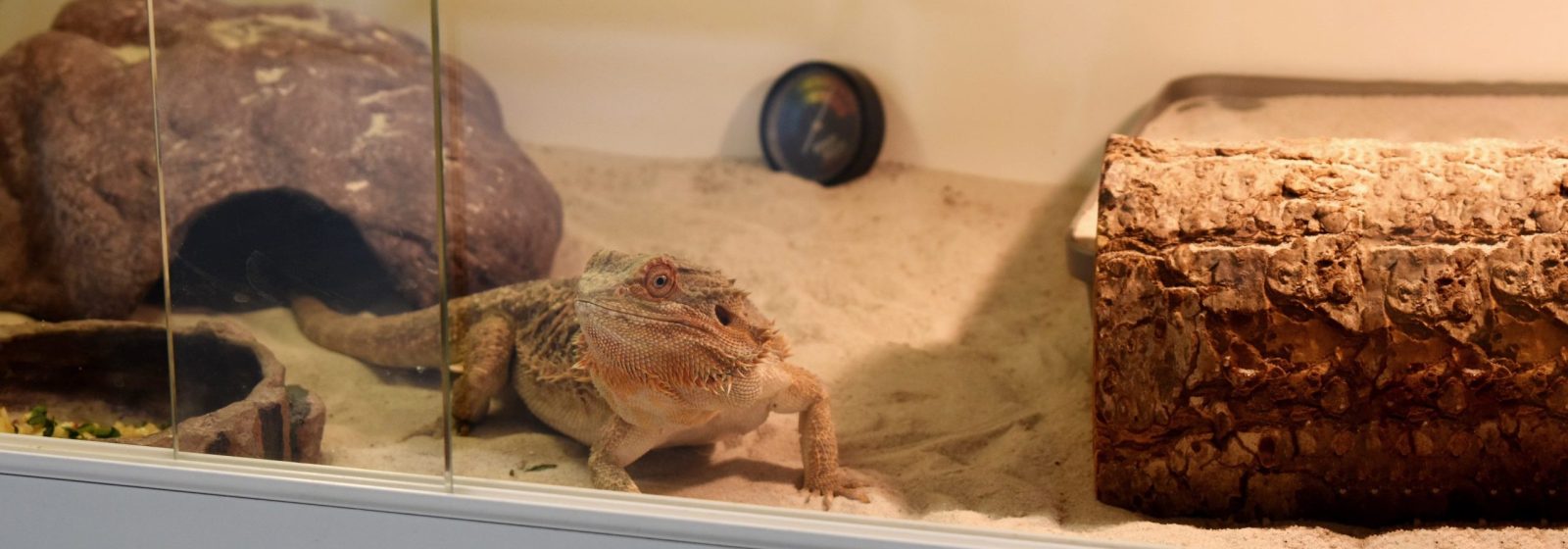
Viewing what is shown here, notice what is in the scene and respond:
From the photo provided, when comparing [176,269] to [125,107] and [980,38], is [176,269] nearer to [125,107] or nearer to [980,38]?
[125,107]

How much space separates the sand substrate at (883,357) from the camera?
2012 millimetres

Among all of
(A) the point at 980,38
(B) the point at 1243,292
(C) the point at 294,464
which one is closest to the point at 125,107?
(C) the point at 294,464

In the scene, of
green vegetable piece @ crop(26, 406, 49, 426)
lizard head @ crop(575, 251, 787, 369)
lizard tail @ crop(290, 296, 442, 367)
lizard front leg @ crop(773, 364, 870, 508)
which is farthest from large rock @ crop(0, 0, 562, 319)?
lizard front leg @ crop(773, 364, 870, 508)

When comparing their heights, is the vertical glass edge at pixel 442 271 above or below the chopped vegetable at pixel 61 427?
above

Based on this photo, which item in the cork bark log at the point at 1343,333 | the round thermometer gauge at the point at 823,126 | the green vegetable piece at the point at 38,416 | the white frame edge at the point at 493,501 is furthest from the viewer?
the round thermometer gauge at the point at 823,126

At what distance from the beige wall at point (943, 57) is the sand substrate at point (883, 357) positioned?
10cm

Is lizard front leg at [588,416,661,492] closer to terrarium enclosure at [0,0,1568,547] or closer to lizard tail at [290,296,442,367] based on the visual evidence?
terrarium enclosure at [0,0,1568,547]

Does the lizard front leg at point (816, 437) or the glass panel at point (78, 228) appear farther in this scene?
the glass panel at point (78, 228)

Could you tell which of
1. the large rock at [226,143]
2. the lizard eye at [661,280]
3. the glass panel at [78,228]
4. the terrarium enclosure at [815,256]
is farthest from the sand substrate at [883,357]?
the glass panel at [78,228]

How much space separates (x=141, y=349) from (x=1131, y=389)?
74.0 inches

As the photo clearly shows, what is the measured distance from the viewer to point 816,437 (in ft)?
7.36

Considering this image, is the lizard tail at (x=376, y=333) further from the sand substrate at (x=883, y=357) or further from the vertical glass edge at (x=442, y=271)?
the vertical glass edge at (x=442, y=271)

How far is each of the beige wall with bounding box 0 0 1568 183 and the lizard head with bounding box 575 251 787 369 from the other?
2.62 feet

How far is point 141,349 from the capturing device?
2.27 meters
